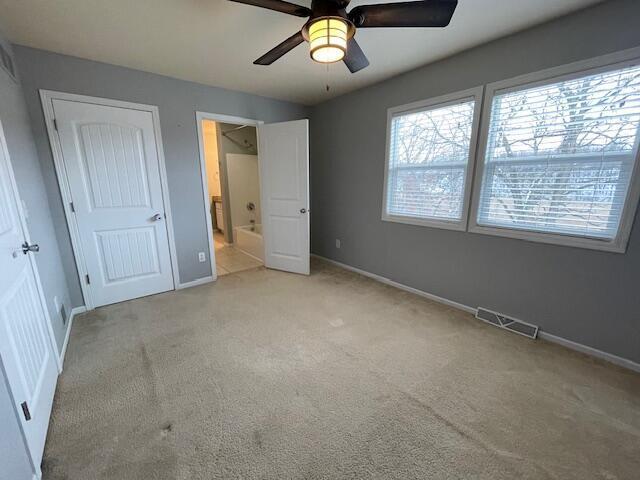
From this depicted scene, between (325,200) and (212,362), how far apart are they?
280cm

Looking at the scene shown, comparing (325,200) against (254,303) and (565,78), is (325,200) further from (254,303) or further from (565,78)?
(565,78)

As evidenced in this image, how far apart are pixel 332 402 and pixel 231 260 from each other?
3.18 metres

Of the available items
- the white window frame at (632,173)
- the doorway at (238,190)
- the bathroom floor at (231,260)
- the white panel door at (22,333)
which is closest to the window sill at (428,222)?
the white window frame at (632,173)

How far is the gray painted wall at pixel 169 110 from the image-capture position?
7.36 feet

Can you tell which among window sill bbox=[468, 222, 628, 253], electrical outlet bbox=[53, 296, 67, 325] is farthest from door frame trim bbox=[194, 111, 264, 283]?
window sill bbox=[468, 222, 628, 253]

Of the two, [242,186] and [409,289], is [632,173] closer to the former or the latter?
[409,289]

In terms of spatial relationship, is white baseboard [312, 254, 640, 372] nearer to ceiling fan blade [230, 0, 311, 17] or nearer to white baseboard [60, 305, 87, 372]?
ceiling fan blade [230, 0, 311, 17]

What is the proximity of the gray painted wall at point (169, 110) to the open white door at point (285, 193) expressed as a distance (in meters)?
0.49

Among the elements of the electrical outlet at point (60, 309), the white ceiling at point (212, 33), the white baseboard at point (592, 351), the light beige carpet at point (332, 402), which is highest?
the white ceiling at point (212, 33)

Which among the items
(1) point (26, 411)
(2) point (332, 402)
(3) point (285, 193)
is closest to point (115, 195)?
(3) point (285, 193)

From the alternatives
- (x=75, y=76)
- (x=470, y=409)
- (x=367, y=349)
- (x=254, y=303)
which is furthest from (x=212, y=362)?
(x=75, y=76)

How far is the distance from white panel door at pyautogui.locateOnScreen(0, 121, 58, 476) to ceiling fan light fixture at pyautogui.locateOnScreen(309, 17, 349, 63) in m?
1.82

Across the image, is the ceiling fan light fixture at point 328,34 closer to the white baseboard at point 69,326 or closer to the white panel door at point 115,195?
the white panel door at point 115,195

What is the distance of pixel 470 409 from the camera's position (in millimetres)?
1482
